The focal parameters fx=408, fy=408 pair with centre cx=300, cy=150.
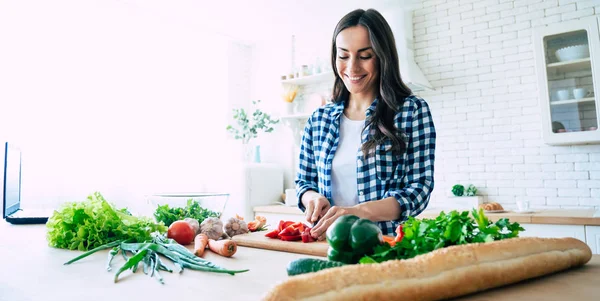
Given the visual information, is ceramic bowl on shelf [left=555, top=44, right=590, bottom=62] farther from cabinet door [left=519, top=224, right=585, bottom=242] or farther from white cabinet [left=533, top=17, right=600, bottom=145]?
cabinet door [left=519, top=224, right=585, bottom=242]

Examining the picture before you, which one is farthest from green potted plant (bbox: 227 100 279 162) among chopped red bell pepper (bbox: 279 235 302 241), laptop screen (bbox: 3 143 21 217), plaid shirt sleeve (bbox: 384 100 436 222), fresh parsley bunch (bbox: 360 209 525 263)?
fresh parsley bunch (bbox: 360 209 525 263)

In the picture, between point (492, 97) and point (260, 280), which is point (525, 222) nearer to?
point (492, 97)

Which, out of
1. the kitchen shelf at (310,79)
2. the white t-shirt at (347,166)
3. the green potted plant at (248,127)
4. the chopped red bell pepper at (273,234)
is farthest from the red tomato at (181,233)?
the green potted plant at (248,127)

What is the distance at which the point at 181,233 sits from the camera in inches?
55.8

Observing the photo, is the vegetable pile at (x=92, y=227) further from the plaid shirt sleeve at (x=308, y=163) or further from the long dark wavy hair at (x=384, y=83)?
the long dark wavy hair at (x=384, y=83)

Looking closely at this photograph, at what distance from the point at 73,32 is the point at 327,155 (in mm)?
3139

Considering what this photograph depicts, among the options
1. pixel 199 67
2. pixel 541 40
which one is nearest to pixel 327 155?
pixel 541 40

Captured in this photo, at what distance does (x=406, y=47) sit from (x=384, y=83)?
2.35 m

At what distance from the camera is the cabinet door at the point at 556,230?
2594 mm

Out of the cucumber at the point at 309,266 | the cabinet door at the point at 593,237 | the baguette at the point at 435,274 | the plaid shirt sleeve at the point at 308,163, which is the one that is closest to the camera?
the baguette at the point at 435,274

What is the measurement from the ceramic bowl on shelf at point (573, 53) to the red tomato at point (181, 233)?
3034mm

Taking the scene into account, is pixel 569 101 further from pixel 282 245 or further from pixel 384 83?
pixel 282 245

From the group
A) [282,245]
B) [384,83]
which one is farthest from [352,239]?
[384,83]

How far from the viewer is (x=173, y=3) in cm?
410
